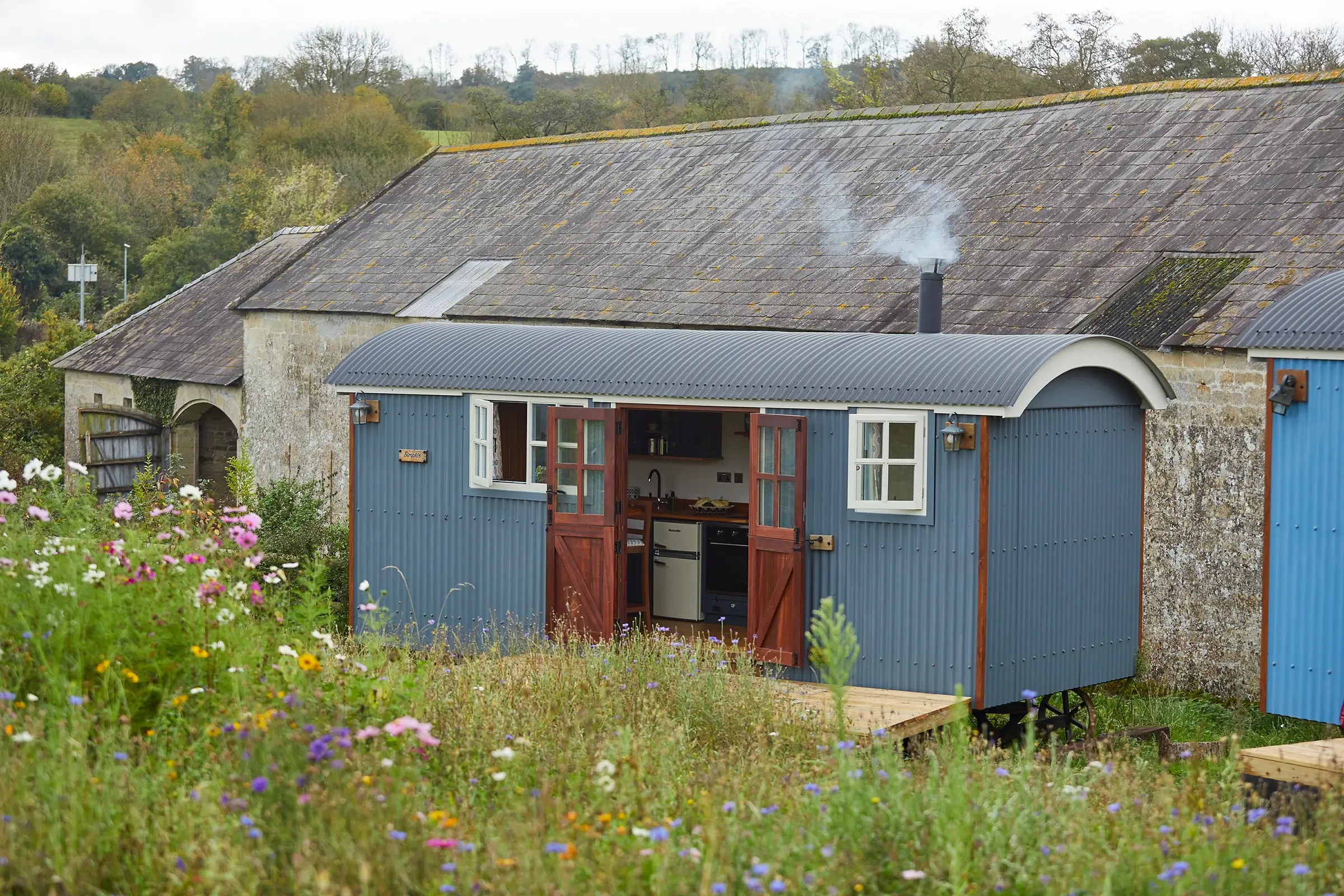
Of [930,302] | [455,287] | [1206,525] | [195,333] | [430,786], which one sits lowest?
[430,786]

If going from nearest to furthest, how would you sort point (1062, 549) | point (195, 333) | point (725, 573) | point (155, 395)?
point (1062, 549) < point (725, 573) < point (155, 395) < point (195, 333)

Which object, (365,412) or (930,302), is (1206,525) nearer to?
(930,302)

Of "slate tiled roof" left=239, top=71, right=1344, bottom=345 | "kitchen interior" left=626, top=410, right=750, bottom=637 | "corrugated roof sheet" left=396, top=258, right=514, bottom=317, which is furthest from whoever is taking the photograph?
"corrugated roof sheet" left=396, top=258, right=514, bottom=317

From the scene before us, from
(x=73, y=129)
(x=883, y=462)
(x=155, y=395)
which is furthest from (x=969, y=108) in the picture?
(x=73, y=129)

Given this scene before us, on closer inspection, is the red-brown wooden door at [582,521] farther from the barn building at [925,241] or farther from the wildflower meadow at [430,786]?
the wildflower meadow at [430,786]

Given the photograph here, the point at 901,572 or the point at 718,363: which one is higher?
the point at 718,363

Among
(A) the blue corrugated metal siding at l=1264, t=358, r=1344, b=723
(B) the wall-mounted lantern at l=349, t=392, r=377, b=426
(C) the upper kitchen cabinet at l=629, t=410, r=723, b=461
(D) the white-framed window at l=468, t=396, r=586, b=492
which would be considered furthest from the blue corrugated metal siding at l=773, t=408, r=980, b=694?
(B) the wall-mounted lantern at l=349, t=392, r=377, b=426

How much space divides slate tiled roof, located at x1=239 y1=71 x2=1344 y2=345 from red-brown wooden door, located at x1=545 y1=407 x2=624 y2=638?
4990mm

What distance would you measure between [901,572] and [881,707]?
3.81 feet

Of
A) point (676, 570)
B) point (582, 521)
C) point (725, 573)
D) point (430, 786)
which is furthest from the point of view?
point (676, 570)

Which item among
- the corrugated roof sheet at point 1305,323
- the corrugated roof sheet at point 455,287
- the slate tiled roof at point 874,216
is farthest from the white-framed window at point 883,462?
the corrugated roof sheet at point 455,287

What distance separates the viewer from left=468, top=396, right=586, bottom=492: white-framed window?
37.6 ft

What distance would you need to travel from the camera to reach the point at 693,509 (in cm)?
1311

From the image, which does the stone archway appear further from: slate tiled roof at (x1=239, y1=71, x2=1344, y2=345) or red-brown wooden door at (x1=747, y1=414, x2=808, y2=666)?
red-brown wooden door at (x1=747, y1=414, x2=808, y2=666)
